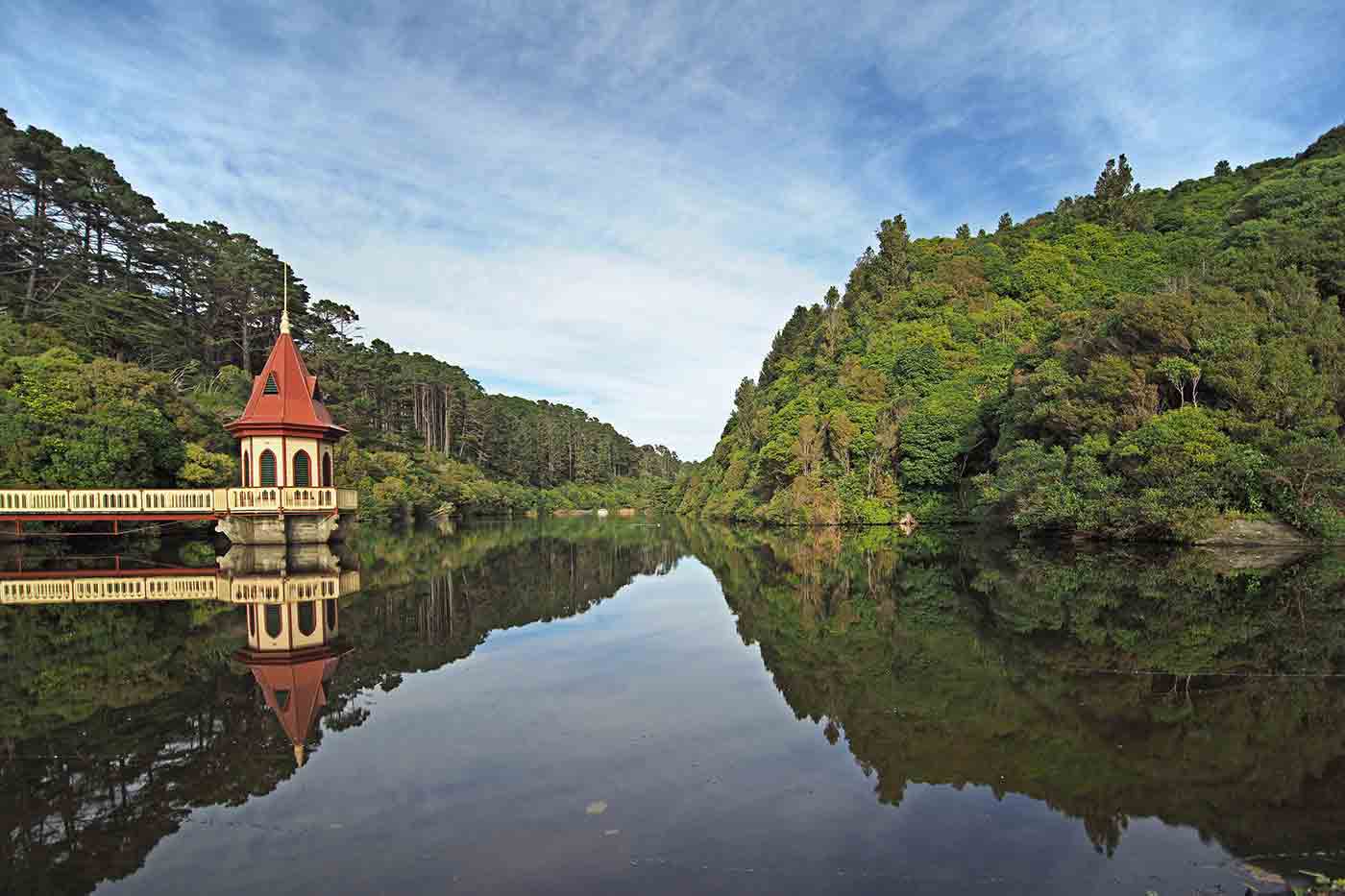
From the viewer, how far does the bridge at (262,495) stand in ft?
79.5

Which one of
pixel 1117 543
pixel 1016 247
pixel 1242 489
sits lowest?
pixel 1117 543

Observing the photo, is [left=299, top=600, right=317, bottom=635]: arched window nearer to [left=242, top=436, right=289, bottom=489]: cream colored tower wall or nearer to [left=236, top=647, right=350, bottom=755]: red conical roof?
[left=236, top=647, right=350, bottom=755]: red conical roof

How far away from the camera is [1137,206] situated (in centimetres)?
6975

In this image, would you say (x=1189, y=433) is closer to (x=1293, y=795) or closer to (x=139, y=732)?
(x=1293, y=795)

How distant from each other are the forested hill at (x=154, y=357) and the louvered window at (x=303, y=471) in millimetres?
6758

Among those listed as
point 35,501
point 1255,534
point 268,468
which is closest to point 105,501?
point 35,501

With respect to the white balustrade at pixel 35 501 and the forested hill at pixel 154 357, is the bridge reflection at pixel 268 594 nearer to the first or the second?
the white balustrade at pixel 35 501

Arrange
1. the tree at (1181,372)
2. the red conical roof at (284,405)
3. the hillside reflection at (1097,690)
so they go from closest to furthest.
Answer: the hillside reflection at (1097,690)
the red conical roof at (284,405)
the tree at (1181,372)

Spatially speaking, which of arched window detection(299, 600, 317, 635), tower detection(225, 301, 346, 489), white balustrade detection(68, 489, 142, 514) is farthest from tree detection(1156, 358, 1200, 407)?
white balustrade detection(68, 489, 142, 514)

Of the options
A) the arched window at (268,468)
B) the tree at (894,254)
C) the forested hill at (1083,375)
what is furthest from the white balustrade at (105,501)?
the tree at (894,254)

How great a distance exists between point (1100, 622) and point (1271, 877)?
9076mm

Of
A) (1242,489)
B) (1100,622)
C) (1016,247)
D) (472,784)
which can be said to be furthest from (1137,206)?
(472,784)

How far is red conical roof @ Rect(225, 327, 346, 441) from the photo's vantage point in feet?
84.1

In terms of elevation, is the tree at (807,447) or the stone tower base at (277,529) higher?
the tree at (807,447)
